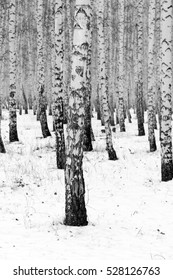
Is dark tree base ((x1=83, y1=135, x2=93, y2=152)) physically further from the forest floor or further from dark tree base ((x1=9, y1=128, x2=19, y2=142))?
dark tree base ((x1=9, y1=128, x2=19, y2=142))

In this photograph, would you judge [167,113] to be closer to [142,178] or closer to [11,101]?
[142,178]

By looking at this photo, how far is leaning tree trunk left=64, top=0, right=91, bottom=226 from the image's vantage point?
18.4 ft

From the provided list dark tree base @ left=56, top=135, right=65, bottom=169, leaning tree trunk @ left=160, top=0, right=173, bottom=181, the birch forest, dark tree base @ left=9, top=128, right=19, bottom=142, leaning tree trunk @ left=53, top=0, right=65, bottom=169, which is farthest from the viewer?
dark tree base @ left=9, top=128, right=19, bottom=142

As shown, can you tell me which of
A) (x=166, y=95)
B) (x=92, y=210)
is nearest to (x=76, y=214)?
(x=92, y=210)

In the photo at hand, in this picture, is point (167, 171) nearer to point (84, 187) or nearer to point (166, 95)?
point (166, 95)

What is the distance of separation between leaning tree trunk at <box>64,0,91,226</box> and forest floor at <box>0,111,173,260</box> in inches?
13.3

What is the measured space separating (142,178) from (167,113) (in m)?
1.85

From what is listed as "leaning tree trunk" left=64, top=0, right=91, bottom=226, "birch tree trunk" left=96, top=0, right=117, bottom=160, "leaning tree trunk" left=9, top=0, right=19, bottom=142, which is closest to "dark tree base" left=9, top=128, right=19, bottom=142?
"leaning tree trunk" left=9, top=0, right=19, bottom=142

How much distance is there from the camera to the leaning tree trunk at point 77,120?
18.4 ft

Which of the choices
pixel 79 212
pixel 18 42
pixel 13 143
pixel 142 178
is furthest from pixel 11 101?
pixel 18 42

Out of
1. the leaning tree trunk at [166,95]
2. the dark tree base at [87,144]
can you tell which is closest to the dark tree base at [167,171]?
the leaning tree trunk at [166,95]

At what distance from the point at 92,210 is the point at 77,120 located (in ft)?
6.57

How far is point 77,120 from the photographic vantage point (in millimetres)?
5633

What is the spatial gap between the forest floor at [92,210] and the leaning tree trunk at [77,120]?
337 mm
